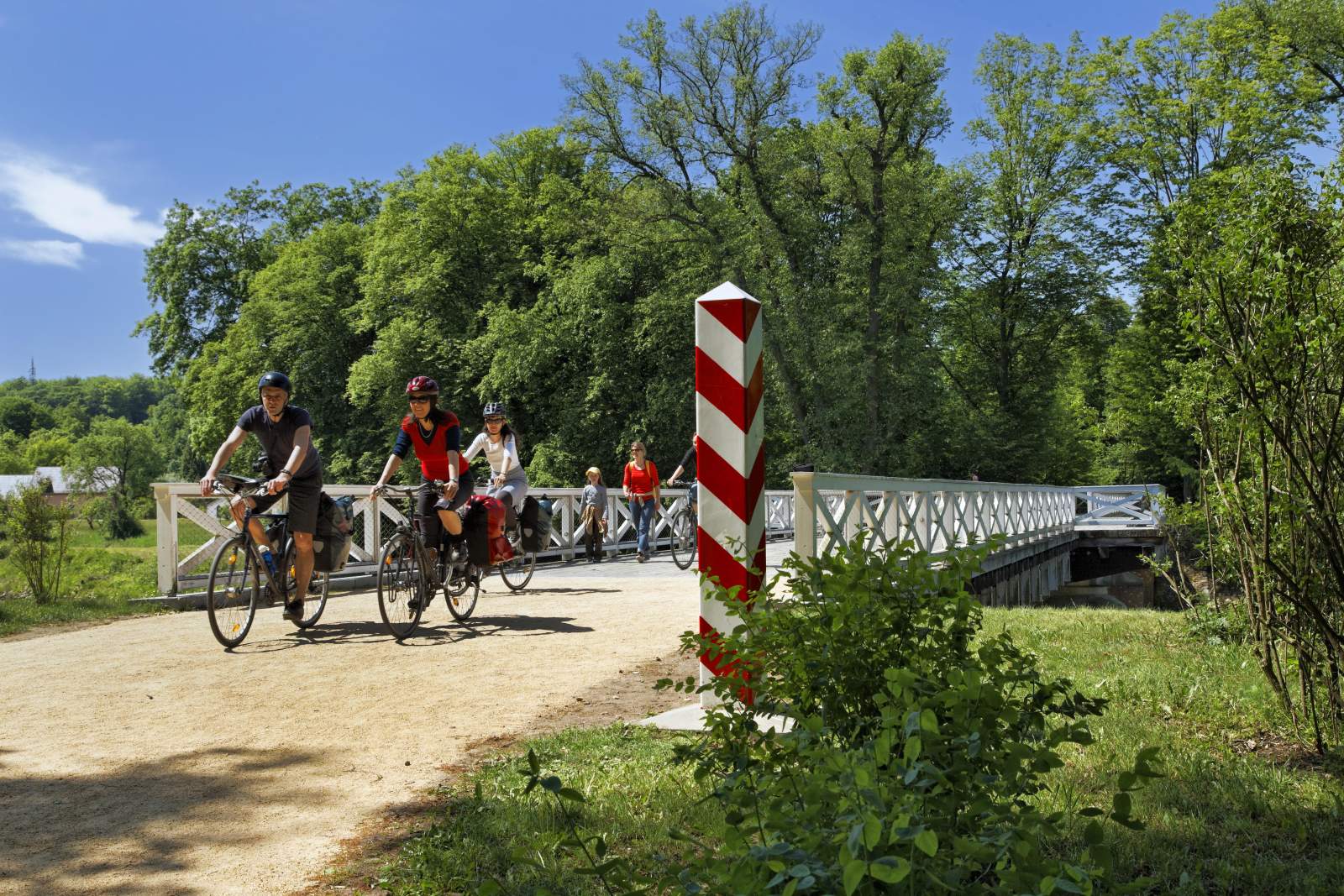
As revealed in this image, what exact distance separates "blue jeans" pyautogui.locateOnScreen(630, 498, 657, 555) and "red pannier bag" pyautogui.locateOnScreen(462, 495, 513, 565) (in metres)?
8.03

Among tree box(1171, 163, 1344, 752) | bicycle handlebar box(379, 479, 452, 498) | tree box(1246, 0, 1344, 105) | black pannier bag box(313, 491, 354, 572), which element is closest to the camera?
tree box(1171, 163, 1344, 752)

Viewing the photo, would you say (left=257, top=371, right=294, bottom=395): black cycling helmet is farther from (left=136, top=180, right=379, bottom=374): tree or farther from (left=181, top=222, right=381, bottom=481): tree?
(left=136, top=180, right=379, bottom=374): tree

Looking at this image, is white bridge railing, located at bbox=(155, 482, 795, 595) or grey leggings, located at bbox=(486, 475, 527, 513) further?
white bridge railing, located at bbox=(155, 482, 795, 595)

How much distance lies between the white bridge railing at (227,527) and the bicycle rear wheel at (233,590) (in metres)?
1.08

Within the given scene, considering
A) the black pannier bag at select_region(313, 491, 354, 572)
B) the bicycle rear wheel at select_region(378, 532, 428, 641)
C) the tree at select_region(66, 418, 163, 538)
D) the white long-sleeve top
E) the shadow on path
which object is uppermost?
the tree at select_region(66, 418, 163, 538)

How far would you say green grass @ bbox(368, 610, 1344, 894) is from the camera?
9.77 feet

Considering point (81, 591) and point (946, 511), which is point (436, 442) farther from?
point (946, 511)

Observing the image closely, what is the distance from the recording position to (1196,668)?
6.01 m

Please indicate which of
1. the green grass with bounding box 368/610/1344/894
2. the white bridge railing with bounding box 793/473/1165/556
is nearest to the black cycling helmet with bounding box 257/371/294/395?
the white bridge railing with bounding box 793/473/1165/556

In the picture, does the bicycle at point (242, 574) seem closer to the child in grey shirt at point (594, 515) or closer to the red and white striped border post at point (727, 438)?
the red and white striped border post at point (727, 438)

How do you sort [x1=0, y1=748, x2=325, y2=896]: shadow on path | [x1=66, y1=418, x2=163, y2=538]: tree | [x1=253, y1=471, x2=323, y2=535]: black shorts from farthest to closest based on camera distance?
[x1=66, y1=418, x2=163, y2=538]: tree
[x1=253, y1=471, x2=323, y2=535]: black shorts
[x1=0, y1=748, x2=325, y2=896]: shadow on path

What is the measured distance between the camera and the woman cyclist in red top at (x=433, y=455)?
8148 millimetres

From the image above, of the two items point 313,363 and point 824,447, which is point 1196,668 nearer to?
point 824,447

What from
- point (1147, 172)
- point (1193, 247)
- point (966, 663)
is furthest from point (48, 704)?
point (1147, 172)
